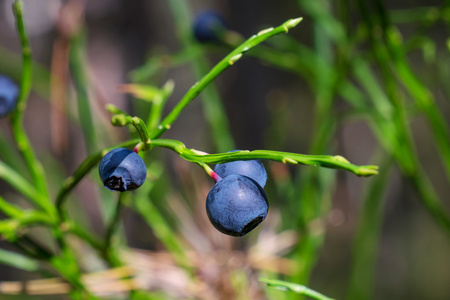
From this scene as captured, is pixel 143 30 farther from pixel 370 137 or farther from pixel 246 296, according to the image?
pixel 246 296

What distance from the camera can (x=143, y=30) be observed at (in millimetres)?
1847

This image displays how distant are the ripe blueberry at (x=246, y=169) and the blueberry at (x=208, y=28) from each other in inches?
15.0

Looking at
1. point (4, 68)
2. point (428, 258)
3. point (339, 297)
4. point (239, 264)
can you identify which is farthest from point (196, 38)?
point (428, 258)

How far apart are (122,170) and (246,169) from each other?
0.10m

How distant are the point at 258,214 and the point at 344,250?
5.74 ft

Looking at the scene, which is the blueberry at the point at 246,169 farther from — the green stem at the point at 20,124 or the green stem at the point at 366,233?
the green stem at the point at 366,233

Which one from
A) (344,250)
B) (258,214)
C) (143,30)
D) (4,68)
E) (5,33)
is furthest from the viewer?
(344,250)

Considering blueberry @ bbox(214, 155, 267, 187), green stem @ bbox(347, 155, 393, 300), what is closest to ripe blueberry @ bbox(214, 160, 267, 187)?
blueberry @ bbox(214, 155, 267, 187)

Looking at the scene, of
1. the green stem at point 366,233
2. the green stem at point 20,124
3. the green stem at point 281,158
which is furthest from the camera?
the green stem at point 366,233

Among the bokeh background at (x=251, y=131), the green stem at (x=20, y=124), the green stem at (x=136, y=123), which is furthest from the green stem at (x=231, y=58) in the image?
the bokeh background at (x=251, y=131)

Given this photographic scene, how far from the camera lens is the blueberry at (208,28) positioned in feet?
2.39

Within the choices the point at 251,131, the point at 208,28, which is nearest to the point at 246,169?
the point at 208,28

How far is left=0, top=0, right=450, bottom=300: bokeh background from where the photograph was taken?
787mm

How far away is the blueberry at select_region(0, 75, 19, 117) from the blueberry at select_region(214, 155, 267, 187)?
0.30 m
